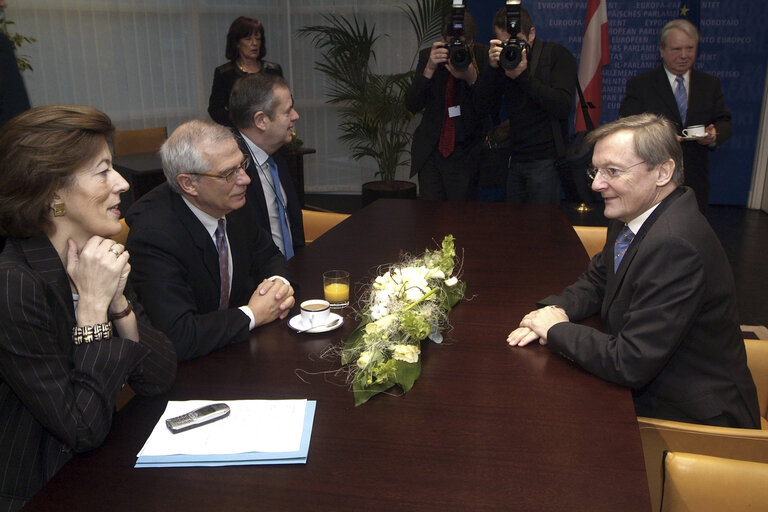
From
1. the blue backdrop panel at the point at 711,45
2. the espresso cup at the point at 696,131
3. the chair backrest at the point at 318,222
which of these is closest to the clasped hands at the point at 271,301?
the chair backrest at the point at 318,222

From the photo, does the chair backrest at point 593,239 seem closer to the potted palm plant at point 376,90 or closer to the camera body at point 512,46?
the camera body at point 512,46

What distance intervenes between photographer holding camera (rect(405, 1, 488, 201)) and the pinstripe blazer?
2833 millimetres

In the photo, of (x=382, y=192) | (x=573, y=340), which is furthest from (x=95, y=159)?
(x=382, y=192)

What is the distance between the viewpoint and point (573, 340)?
5.53ft

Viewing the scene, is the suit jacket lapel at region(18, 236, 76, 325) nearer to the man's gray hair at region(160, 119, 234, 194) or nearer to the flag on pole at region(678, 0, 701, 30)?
the man's gray hair at region(160, 119, 234, 194)

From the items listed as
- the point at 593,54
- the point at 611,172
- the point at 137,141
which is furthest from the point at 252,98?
the point at 593,54

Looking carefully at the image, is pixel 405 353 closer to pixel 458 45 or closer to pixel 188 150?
pixel 188 150

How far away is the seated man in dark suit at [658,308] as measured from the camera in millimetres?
1627

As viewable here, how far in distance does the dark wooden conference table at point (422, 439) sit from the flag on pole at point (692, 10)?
213 inches

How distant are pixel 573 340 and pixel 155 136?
458 cm

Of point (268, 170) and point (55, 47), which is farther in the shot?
point (55, 47)

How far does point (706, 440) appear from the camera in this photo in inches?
59.4

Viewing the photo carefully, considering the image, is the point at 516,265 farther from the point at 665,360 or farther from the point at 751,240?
the point at 751,240

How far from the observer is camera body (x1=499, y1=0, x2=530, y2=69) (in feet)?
12.0
